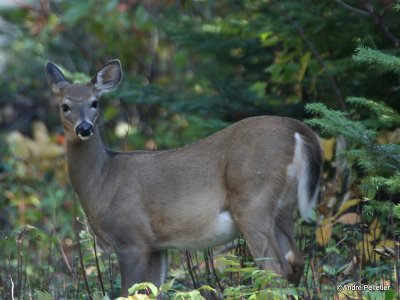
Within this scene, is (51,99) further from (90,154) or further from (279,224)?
(279,224)

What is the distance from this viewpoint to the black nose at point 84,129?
20.7 ft

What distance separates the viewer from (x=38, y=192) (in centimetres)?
1159

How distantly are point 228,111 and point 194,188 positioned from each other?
2.00m

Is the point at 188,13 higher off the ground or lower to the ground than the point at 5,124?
higher

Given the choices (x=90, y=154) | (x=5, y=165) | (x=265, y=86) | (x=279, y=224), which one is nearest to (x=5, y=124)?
(x=5, y=165)

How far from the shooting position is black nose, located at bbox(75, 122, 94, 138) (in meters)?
6.32

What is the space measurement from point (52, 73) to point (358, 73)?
7.76 ft

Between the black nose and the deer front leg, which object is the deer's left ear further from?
the deer front leg

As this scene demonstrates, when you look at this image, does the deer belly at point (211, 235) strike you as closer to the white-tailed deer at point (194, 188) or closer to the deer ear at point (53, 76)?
the white-tailed deer at point (194, 188)

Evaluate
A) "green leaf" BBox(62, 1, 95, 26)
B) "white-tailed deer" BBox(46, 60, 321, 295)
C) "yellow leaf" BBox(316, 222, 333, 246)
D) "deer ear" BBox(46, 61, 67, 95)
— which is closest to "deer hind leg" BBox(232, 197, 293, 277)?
"white-tailed deer" BBox(46, 60, 321, 295)

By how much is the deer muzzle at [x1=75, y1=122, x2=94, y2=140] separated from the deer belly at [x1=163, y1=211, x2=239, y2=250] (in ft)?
2.98

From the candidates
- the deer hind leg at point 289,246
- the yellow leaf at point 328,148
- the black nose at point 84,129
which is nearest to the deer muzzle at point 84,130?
the black nose at point 84,129

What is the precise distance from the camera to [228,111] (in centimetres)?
798

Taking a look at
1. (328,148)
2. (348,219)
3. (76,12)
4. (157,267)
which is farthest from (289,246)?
(76,12)
